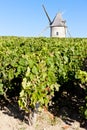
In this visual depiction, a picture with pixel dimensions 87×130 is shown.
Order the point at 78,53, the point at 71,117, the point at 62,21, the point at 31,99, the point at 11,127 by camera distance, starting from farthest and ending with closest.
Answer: the point at 62,21
the point at 78,53
the point at 71,117
the point at 11,127
the point at 31,99

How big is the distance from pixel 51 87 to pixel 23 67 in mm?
722

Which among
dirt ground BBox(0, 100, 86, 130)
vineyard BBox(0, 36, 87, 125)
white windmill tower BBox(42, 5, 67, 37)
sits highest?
white windmill tower BBox(42, 5, 67, 37)

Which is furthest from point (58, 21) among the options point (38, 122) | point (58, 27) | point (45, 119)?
point (38, 122)

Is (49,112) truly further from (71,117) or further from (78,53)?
(78,53)

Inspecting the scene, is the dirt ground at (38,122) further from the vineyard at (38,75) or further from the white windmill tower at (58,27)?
the white windmill tower at (58,27)

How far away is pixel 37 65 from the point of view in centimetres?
726

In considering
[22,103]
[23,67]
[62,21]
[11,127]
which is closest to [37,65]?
[23,67]

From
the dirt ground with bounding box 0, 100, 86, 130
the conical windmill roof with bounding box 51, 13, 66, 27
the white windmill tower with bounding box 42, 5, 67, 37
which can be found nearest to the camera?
the dirt ground with bounding box 0, 100, 86, 130

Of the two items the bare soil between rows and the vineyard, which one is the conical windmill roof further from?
the bare soil between rows

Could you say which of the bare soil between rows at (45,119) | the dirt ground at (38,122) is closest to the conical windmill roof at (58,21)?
the bare soil between rows at (45,119)

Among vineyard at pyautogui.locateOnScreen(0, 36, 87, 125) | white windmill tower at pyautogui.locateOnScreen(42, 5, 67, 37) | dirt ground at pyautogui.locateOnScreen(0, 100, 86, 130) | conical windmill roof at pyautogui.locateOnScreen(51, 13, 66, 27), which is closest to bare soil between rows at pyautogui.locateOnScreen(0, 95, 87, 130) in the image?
dirt ground at pyautogui.locateOnScreen(0, 100, 86, 130)

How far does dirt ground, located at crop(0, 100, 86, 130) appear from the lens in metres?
7.68

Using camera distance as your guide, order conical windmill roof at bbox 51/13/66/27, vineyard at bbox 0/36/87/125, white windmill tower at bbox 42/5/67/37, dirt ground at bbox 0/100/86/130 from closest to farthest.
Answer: vineyard at bbox 0/36/87/125, dirt ground at bbox 0/100/86/130, white windmill tower at bbox 42/5/67/37, conical windmill roof at bbox 51/13/66/27

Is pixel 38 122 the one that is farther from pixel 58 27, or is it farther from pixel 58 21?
pixel 58 21
